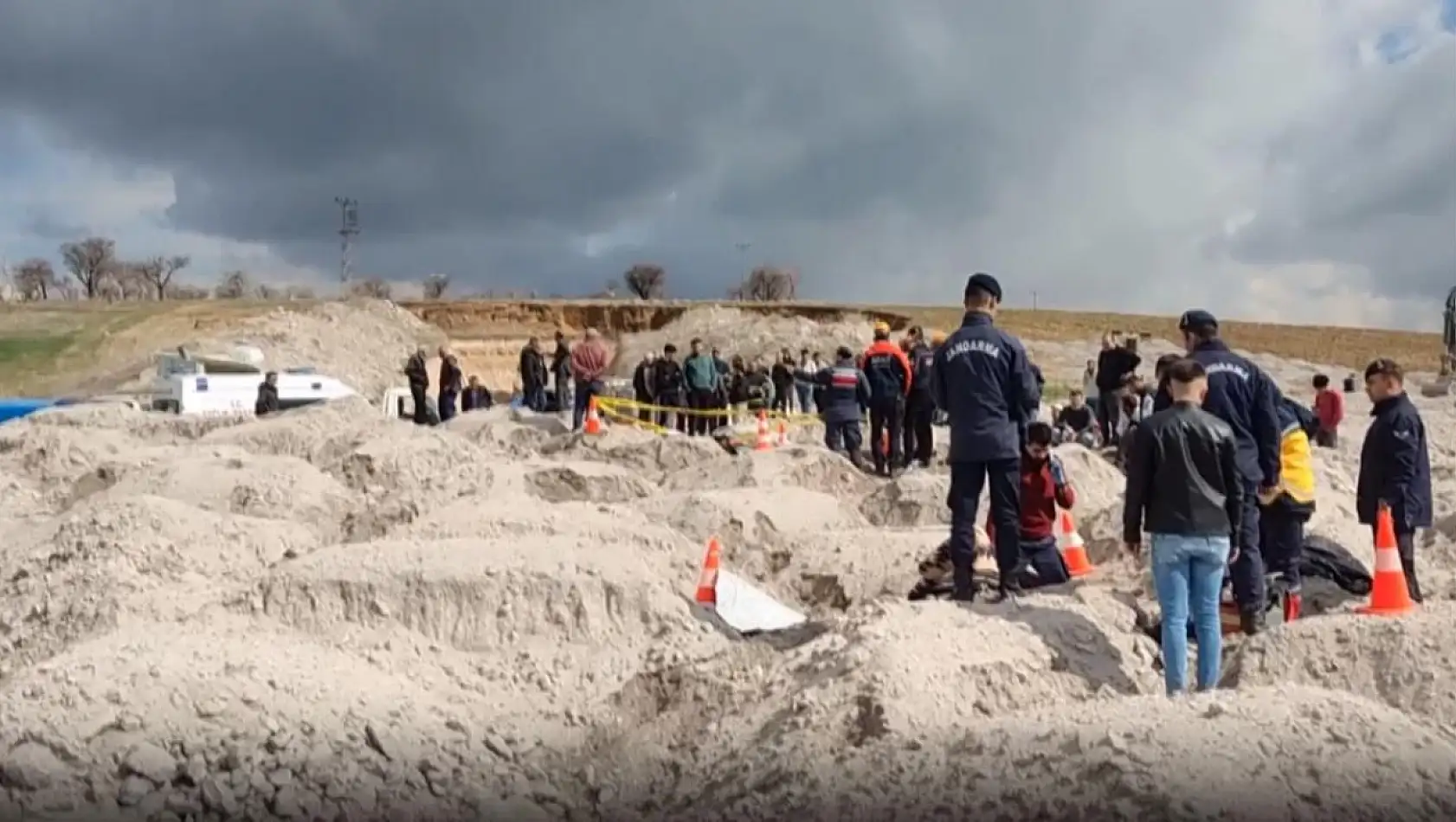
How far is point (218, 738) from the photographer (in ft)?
20.3

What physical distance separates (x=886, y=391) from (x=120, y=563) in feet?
27.4

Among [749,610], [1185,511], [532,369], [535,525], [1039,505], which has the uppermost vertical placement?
[1185,511]

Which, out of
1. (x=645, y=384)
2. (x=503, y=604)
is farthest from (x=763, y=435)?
(x=503, y=604)

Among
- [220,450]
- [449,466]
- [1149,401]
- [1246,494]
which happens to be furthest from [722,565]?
[1149,401]

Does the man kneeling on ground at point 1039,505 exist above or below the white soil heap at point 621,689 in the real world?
above

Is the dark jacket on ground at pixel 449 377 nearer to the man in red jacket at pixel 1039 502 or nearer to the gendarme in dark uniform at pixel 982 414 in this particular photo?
the man in red jacket at pixel 1039 502

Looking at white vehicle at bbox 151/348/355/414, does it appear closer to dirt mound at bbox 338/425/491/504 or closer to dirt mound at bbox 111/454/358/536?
dirt mound at bbox 338/425/491/504

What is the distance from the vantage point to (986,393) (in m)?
7.46

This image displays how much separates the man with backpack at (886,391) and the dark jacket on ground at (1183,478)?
8522mm

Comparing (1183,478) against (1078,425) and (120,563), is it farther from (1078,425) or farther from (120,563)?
(1078,425)

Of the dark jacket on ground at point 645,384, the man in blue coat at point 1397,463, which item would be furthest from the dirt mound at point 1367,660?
the dark jacket on ground at point 645,384

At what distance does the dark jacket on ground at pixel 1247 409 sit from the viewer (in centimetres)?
726

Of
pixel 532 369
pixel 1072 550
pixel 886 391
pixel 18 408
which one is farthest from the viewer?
pixel 18 408

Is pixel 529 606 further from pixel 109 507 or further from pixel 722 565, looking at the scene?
pixel 109 507
